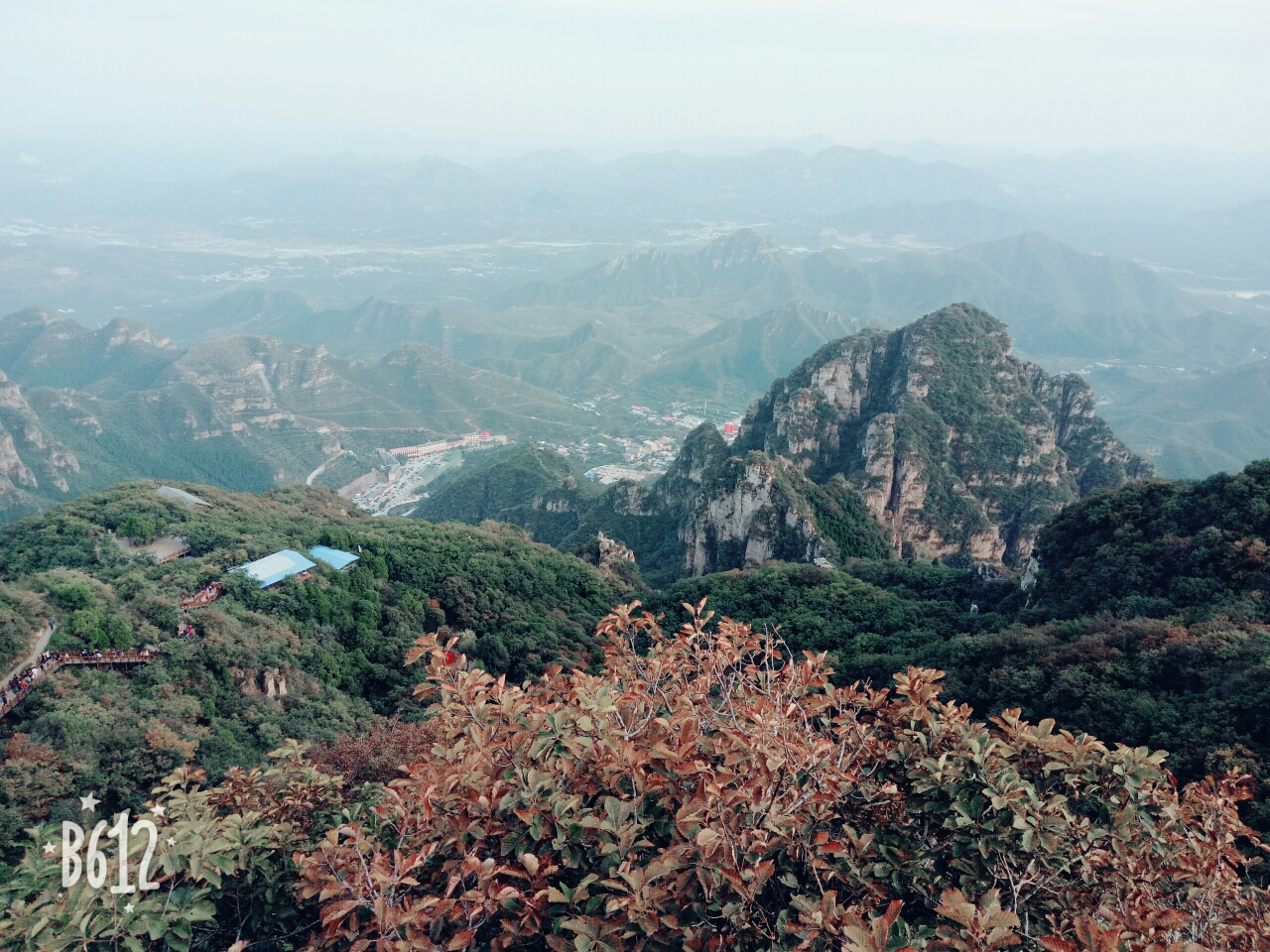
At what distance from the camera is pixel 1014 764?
10070 millimetres

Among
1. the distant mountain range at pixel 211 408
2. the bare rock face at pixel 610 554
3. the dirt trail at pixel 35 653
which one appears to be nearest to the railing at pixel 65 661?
the dirt trail at pixel 35 653

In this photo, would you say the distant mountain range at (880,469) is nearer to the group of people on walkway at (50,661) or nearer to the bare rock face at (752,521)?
the bare rock face at (752,521)

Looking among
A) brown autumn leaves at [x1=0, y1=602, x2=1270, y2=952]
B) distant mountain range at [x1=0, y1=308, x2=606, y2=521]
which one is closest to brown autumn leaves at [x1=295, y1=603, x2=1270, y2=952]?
brown autumn leaves at [x1=0, y1=602, x2=1270, y2=952]

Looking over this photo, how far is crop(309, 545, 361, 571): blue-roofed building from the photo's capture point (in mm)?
40375

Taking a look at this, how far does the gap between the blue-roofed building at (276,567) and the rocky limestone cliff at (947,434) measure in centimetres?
4740

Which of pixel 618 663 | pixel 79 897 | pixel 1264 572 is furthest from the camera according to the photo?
pixel 1264 572

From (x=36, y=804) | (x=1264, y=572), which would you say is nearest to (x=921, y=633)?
(x=1264, y=572)

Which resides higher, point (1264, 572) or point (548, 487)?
point (1264, 572)

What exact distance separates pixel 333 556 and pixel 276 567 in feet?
13.7

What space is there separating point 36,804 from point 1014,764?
23.5 m

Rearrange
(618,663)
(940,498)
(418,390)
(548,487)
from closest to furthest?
(618,663), (940,498), (548,487), (418,390)

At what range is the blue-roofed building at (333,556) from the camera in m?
40.4

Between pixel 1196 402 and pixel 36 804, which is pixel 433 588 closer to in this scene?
pixel 36 804

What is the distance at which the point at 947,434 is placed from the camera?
235 feet
